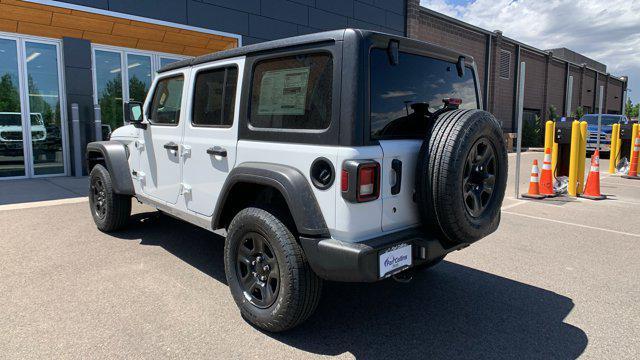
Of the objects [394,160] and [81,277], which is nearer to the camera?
[394,160]

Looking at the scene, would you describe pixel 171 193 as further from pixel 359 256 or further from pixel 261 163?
pixel 359 256

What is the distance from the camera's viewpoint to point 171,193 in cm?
404

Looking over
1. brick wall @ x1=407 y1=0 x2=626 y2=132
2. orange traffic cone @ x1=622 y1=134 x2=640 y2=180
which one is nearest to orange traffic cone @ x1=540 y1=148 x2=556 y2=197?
orange traffic cone @ x1=622 y1=134 x2=640 y2=180

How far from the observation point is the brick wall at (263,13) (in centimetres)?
1004

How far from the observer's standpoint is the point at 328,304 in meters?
3.41

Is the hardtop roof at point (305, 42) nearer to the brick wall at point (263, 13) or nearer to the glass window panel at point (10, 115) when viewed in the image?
the brick wall at point (263, 13)

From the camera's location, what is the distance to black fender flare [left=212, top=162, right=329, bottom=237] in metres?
2.58

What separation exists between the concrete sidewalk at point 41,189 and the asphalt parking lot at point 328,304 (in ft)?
8.08

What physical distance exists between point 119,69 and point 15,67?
2.23 m

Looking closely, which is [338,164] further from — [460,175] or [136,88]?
[136,88]

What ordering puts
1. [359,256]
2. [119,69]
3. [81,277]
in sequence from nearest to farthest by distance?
[359,256]
[81,277]
[119,69]

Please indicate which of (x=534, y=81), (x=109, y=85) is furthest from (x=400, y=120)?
(x=534, y=81)

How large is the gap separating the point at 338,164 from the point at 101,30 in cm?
971

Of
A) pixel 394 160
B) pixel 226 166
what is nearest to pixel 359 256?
pixel 394 160
